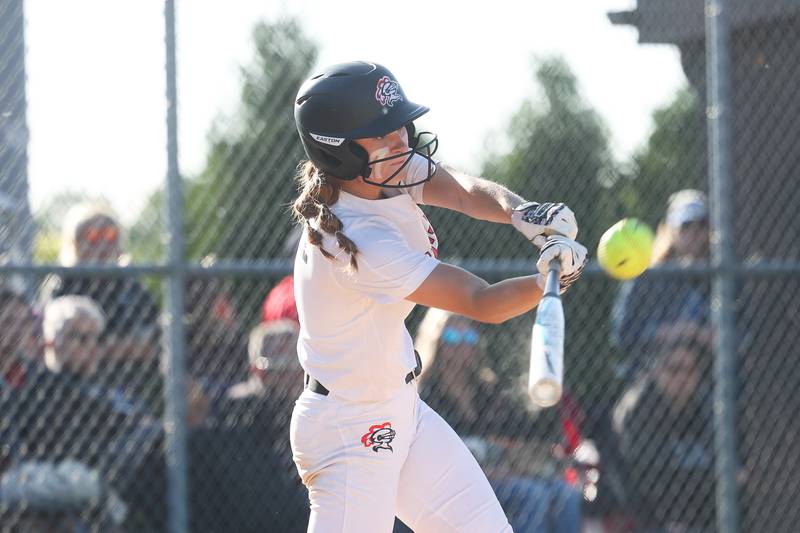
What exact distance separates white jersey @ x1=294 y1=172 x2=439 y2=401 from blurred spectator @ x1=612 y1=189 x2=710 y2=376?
256 centimetres

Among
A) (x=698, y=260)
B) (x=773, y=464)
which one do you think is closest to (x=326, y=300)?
(x=698, y=260)

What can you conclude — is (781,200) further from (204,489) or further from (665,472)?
(204,489)

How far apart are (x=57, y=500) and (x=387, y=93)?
2.82 m

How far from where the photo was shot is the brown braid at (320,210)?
3.47 meters

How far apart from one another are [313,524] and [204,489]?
2129 mm

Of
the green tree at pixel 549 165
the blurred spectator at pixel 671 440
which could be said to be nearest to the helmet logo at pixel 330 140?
the green tree at pixel 549 165

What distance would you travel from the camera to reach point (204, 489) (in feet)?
18.5

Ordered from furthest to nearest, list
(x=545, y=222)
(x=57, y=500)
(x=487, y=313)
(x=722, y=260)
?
(x=722, y=260) < (x=57, y=500) < (x=545, y=222) < (x=487, y=313)

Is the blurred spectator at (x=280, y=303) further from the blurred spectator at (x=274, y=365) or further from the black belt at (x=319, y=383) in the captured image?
the black belt at (x=319, y=383)

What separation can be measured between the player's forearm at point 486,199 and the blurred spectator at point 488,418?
1.82m

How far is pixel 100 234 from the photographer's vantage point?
5551 millimetres

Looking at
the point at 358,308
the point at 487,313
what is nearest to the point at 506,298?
the point at 487,313

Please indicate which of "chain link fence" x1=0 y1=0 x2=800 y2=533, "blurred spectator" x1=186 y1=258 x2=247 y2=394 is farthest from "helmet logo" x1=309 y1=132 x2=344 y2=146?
"blurred spectator" x1=186 y1=258 x2=247 y2=394

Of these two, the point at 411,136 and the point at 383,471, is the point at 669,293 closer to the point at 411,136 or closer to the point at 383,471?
the point at 411,136
